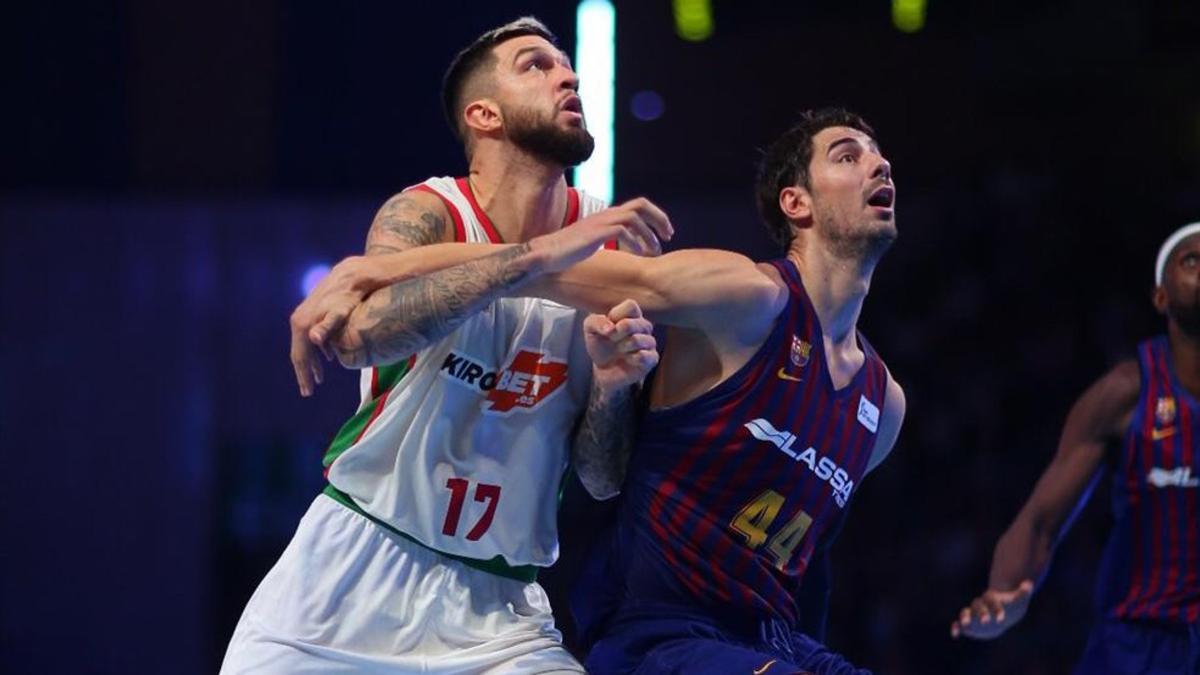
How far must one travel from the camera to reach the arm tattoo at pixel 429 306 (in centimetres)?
331

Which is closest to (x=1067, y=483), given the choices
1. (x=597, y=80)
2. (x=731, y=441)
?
(x=731, y=441)

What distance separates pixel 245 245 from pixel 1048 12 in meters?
4.99

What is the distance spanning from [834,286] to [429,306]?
3.37 feet

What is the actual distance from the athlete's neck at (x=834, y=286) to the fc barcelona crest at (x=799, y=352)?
12 centimetres

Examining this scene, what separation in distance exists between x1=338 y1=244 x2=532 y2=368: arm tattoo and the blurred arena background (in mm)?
5984

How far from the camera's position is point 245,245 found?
9859 mm

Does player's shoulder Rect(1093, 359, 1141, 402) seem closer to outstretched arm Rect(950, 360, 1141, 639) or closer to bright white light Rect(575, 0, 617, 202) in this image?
outstretched arm Rect(950, 360, 1141, 639)

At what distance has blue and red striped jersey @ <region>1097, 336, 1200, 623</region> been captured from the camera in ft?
15.8

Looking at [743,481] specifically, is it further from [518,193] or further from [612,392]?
[518,193]

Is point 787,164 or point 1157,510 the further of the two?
point 1157,510

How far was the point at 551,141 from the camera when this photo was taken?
3.80 meters

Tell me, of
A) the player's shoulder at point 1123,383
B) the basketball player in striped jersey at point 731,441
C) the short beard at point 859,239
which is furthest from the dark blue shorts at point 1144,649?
the short beard at point 859,239

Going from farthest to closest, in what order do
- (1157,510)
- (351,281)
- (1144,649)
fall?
(1157,510), (1144,649), (351,281)

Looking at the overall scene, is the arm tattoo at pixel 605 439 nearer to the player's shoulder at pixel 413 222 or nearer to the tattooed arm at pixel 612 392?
the tattooed arm at pixel 612 392
